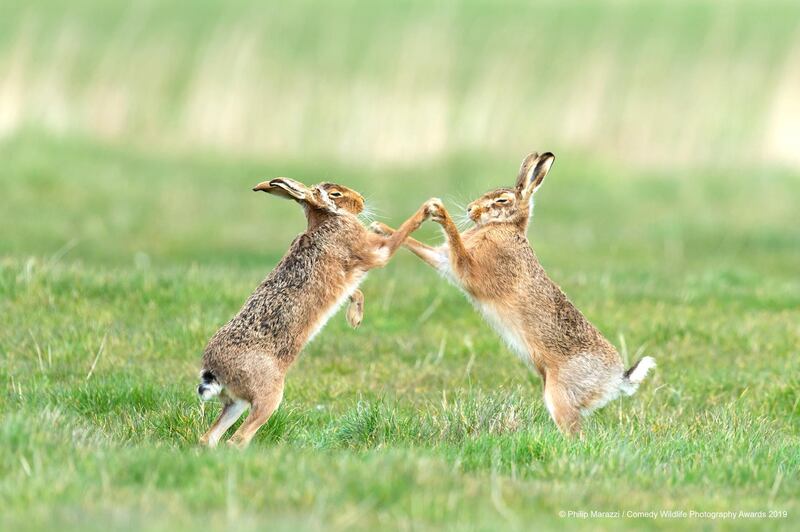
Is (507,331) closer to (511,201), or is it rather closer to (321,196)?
(511,201)

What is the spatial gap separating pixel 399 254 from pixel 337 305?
9353 mm

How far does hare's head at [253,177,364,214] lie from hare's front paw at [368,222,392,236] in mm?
125

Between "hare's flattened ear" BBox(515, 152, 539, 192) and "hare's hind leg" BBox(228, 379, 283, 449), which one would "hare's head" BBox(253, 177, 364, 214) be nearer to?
"hare's flattened ear" BBox(515, 152, 539, 192)

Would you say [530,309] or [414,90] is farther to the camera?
[414,90]

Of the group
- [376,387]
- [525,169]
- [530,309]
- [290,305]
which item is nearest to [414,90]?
[376,387]

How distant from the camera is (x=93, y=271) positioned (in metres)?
9.47

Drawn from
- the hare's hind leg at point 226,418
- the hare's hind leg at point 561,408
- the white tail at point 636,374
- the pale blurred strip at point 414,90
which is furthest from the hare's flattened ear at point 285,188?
the pale blurred strip at point 414,90

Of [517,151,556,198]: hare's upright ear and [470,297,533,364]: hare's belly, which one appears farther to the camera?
[517,151,556,198]: hare's upright ear

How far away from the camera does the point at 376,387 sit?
781cm

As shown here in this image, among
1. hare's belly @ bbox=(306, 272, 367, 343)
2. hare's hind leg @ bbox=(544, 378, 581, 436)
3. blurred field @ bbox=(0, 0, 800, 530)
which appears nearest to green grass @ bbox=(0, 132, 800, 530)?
blurred field @ bbox=(0, 0, 800, 530)

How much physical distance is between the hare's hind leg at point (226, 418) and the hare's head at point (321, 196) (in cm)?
115

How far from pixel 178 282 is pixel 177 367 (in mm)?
1599

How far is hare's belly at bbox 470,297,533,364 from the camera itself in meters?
6.71

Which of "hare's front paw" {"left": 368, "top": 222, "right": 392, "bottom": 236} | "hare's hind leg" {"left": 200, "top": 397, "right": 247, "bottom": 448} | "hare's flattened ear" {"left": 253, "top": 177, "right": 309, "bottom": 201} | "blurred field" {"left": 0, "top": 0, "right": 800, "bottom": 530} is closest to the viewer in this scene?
"blurred field" {"left": 0, "top": 0, "right": 800, "bottom": 530}
